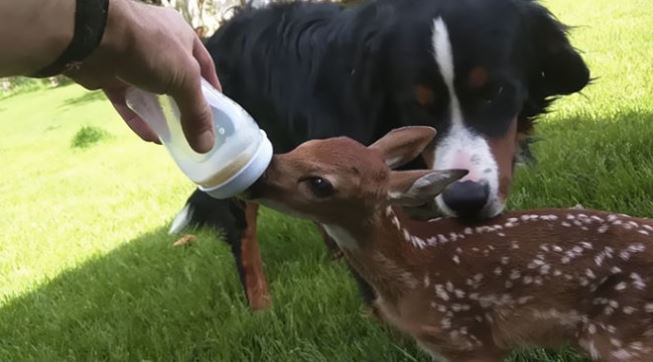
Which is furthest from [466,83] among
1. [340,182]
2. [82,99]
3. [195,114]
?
[82,99]

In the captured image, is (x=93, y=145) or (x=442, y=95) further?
(x=93, y=145)

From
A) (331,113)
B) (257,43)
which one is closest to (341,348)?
(331,113)

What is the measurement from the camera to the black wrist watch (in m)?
1.55

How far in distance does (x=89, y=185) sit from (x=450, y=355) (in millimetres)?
6703

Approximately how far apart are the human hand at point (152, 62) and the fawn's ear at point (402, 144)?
0.71 metres

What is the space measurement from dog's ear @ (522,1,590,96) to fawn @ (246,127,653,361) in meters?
0.85

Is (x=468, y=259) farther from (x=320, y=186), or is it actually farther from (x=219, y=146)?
(x=219, y=146)

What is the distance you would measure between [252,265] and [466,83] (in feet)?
5.23

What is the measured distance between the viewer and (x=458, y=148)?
2711 mm

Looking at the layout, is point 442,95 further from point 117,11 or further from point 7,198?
point 7,198

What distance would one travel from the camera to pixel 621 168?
381cm

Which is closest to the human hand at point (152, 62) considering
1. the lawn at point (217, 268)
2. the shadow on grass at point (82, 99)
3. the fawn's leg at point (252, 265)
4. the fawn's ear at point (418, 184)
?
the fawn's ear at point (418, 184)

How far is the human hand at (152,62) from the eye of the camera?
165 centimetres

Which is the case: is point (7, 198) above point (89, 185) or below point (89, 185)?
below
